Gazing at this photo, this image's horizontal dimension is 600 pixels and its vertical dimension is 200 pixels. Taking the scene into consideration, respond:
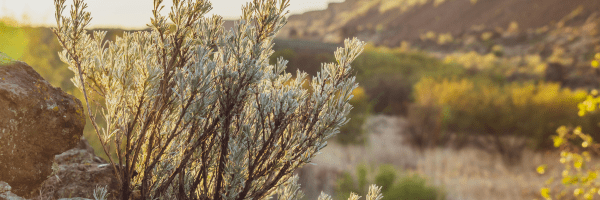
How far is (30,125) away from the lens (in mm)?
1848

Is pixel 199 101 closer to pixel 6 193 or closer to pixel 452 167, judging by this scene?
pixel 6 193

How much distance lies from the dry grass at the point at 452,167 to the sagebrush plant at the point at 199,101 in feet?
20.9

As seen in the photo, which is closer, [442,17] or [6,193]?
[6,193]

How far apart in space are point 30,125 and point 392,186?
6.95 metres

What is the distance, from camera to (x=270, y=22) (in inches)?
77.6

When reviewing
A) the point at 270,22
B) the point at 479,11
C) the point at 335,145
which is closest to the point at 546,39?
the point at 479,11

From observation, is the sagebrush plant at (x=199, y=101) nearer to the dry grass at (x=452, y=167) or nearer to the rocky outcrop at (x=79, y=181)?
the rocky outcrop at (x=79, y=181)

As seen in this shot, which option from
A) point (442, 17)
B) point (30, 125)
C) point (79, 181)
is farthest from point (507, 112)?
point (442, 17)

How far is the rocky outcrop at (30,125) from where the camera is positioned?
1766 millimetres

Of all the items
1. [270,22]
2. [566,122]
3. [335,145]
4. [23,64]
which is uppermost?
[270,22]

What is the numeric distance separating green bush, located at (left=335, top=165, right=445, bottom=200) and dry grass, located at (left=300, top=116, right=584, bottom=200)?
1.73 feet

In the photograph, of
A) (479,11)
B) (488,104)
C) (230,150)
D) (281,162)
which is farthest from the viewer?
(479,11)

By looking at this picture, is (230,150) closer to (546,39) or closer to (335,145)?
(335,145)

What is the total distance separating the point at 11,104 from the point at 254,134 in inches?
48.0
